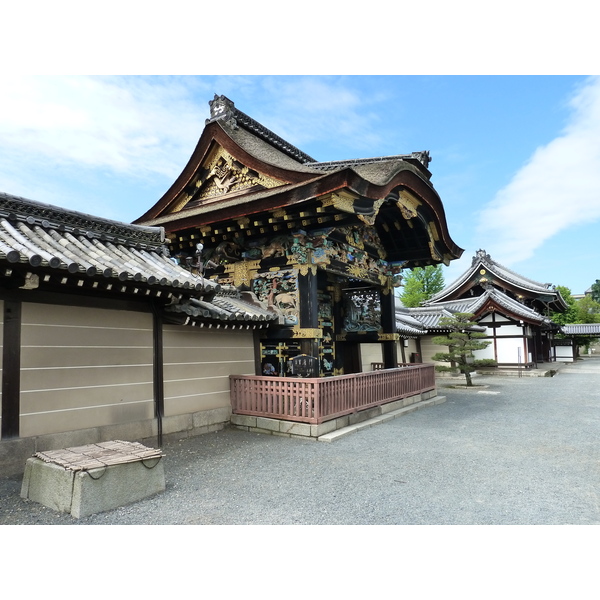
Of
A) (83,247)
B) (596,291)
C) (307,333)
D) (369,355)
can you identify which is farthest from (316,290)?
(596,291)

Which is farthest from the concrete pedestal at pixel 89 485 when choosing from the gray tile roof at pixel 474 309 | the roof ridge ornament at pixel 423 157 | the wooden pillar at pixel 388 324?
the gray tile roof at pixel 474 309

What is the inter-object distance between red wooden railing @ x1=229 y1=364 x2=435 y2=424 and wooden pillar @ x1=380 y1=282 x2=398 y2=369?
208 cm

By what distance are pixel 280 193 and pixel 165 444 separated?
15.2 ft

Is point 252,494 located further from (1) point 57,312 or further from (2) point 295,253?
(2) point 295,253

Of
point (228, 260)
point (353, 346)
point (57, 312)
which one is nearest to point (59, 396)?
point (57, 312)

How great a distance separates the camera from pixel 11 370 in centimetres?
490

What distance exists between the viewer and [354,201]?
7.21m

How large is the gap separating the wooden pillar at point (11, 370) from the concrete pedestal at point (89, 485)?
98cm

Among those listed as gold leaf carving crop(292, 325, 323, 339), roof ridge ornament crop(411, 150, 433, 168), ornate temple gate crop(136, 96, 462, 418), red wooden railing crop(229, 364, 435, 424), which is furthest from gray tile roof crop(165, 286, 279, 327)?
roof ridge ornament crop(411, 150, 433, 168)

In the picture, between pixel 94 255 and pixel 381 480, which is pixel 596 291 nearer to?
pixel 381 480

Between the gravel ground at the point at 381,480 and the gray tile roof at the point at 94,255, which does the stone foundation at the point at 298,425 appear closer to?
the gravel ground at the point at 381,480

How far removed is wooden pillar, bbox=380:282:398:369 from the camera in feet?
35.7

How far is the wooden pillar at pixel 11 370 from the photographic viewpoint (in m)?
4.83

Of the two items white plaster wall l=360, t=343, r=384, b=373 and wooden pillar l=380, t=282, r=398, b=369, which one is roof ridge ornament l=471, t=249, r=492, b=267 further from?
wooden pillar l=380, t=282, r=398, b=369
